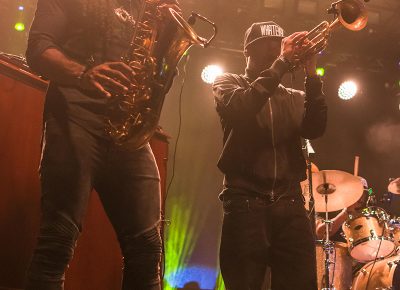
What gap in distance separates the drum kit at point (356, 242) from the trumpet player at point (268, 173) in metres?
3.15

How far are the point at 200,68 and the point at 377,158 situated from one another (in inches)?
195

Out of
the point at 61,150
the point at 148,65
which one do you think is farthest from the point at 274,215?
the point at 61,150

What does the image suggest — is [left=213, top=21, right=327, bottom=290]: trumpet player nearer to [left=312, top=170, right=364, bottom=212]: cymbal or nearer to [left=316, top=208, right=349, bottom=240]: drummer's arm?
[left=312, top=170, right=364, bottom=212]: cymbal

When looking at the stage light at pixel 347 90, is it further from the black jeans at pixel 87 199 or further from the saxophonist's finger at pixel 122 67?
the saxophonist's finger at pixel 122 67

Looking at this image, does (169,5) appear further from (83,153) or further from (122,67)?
(83,153)

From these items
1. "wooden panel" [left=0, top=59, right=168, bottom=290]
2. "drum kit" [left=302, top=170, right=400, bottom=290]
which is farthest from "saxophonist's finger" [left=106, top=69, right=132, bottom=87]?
"drum kit" [left=302, top=170, right=400, bottom=290]

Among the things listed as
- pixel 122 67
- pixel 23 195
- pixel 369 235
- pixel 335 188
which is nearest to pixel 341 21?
pixel 122 67

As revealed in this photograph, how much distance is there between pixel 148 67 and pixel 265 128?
3.23 ft

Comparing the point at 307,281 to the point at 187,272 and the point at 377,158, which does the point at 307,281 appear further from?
the point at 377,158

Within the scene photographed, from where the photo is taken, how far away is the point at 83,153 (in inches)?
81.3

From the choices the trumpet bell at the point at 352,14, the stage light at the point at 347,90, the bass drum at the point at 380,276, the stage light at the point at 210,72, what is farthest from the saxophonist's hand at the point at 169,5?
the stage light at the point at 347,90

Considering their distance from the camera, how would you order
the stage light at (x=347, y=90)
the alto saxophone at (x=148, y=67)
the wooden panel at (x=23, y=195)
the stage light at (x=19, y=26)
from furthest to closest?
the stage light at (x=347, y=90) → the stage light at (x=19, y=26) → the wooden panel at (x=23, y=195) → the alto saxophone at (x=148, y=67)

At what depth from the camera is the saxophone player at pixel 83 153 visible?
6.49 feet

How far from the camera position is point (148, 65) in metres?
2.47
